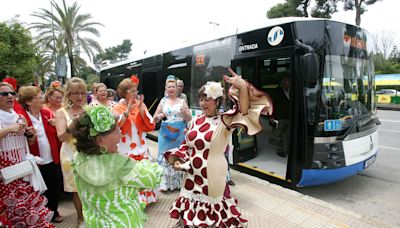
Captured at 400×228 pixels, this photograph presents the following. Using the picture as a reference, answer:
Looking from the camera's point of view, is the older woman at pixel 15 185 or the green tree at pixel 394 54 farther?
the green tree at pixel 394 54

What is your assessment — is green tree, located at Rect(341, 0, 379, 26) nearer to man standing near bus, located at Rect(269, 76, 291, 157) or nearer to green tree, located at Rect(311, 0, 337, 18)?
green tree, located at Rect(311, 0, 337, 18)

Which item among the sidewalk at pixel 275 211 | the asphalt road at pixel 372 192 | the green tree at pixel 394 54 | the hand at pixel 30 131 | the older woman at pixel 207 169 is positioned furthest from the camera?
the green tree at pixel 394 54

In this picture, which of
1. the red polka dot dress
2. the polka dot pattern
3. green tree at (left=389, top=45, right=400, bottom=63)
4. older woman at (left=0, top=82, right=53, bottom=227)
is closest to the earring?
the polka dot pattern

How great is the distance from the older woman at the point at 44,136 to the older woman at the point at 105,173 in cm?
182

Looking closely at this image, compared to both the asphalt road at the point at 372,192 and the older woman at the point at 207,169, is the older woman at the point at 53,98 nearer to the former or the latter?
the older woman at the point at 207,169

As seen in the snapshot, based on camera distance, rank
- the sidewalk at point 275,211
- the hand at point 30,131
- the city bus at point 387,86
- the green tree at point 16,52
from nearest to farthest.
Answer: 1. the hand at point 30,131
2. the sidewalk at point 275,211
3. the green tree at point 16,52
4. the city bus at point 387,86

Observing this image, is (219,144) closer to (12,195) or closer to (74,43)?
(12,195)

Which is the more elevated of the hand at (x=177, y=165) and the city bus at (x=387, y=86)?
the city bus at (x=387, y=86)

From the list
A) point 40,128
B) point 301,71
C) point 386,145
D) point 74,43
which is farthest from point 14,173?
point 74,43

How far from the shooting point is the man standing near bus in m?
5.77

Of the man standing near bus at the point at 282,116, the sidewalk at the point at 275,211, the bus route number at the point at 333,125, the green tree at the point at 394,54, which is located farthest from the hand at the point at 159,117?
the green tree at the point at 394,54

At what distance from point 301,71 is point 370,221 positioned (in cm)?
221

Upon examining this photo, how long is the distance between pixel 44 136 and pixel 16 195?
2.58 feet

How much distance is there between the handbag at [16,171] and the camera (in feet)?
8.05
